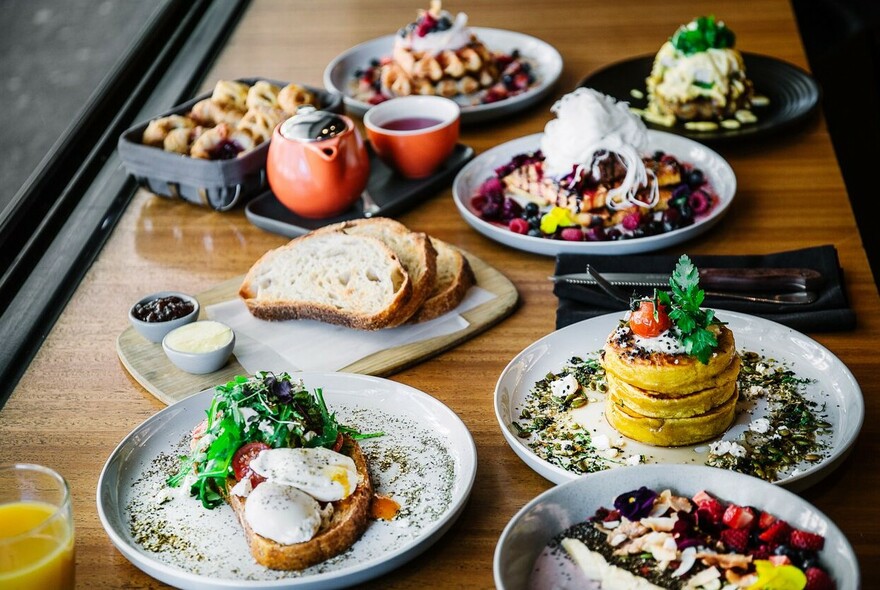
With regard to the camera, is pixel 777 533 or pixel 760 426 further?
pixel 760 426

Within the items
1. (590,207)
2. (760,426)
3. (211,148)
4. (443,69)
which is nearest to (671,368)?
(760,426)

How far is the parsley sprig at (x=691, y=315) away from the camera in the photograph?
1442 millimetres

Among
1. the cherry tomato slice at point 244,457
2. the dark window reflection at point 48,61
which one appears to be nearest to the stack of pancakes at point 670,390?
the cherry tomato slice at point 244,457

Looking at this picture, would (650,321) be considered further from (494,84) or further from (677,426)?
(494,84)

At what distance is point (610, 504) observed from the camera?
4.25ft

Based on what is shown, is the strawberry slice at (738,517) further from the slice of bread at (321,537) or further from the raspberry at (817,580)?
the slice of bread at (321,537)

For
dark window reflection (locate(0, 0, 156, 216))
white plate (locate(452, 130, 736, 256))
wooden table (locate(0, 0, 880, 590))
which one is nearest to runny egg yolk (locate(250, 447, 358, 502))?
wooden table (locate(0, 0, 880, 590))

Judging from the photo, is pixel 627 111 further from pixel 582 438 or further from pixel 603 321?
pixel 582 438

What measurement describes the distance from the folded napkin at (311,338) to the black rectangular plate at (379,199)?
36 centimetres

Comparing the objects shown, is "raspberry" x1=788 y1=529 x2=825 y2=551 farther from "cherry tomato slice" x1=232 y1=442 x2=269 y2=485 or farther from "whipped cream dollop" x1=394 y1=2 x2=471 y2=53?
"whipped cream dollop" x1=394 y1=2 x2=471 y2=53

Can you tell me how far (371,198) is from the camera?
240 cm

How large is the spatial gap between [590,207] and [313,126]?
24.9 inches

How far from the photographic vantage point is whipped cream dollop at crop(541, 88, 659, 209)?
221 centimetres

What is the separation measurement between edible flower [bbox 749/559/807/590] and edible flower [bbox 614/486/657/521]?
162 mm
